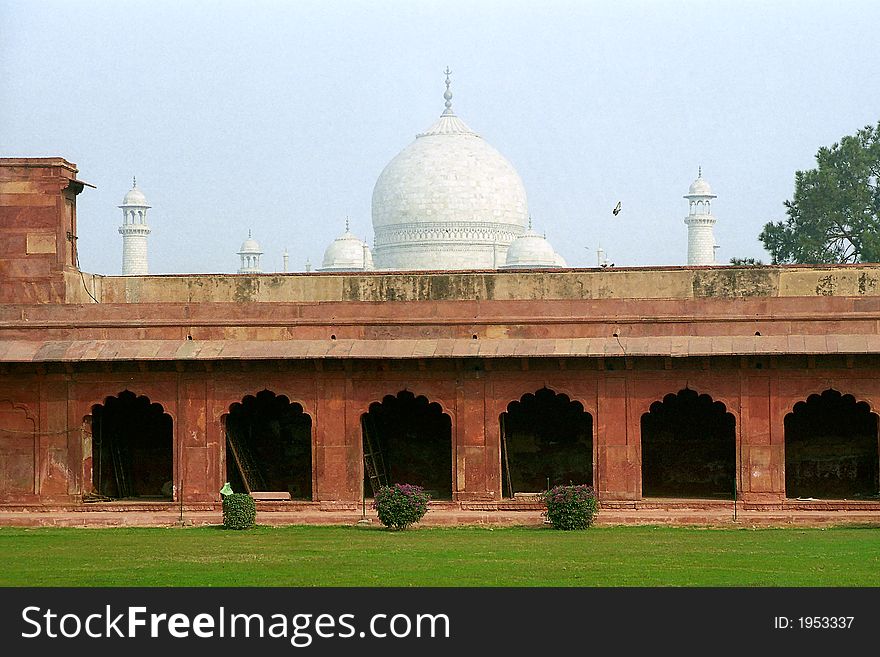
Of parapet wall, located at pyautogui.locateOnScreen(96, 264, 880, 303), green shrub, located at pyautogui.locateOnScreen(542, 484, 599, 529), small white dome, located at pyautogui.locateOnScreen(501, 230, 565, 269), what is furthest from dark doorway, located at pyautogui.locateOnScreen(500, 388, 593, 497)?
small white dome, located at pyautogui.locateOnScreen(501, 230, 565, 269)

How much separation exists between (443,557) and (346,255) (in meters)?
73.0

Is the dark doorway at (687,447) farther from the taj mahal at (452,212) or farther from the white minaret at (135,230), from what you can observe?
the white minaret at (135,230)

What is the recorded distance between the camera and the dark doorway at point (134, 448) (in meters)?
31.0

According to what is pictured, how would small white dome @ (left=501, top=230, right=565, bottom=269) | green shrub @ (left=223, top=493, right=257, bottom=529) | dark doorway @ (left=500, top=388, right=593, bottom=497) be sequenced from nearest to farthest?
green shrub @ (left=223, top=493, right=257, bottom=529)
dark doorway @ (left=500, top=388, right=593, bottom=497)
small white dome @ (left=501, top=230, right=565, bottom=269)

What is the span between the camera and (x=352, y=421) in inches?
1122

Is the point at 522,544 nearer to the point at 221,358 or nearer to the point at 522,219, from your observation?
Answer: the point at 221,358

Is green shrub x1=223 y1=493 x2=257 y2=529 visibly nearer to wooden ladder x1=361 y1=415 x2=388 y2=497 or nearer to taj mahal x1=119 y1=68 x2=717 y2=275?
wooden ladder x1=361 y1=415 x2=388 y2=497

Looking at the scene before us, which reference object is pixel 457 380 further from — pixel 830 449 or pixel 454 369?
pixel 830 449

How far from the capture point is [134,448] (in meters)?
32.0

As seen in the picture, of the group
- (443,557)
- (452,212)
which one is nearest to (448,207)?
(452,212)

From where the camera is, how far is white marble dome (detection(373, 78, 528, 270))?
84125 millimetres

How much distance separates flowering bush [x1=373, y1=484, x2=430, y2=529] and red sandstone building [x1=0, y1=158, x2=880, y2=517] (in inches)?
128
